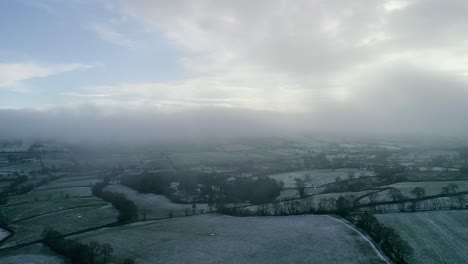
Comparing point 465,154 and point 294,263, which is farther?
point 465,154

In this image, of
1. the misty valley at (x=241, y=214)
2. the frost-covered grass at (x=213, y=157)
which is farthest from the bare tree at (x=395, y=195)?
the frost-covered grass at (x=213, y=157)

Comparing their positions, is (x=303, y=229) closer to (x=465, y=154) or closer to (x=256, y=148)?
(x=465, y=154)

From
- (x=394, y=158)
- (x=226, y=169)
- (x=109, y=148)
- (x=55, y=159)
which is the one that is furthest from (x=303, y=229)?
(x=109, y=148)

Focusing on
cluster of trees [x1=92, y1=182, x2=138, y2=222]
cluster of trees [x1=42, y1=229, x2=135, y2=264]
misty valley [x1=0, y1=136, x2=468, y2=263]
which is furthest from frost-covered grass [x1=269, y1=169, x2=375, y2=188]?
cluster of trees [x1=42, y1=229, x2=135, y2=264]

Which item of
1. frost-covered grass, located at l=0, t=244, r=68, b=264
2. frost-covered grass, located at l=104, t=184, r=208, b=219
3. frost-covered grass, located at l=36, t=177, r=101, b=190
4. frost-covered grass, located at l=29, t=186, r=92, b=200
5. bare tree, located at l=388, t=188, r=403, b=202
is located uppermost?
bare tree, located at l=388, t=188, r=403, b=202

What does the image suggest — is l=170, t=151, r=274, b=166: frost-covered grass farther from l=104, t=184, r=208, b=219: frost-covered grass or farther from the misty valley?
l=104, t=184, r=208, b=219: frost-covered grass
